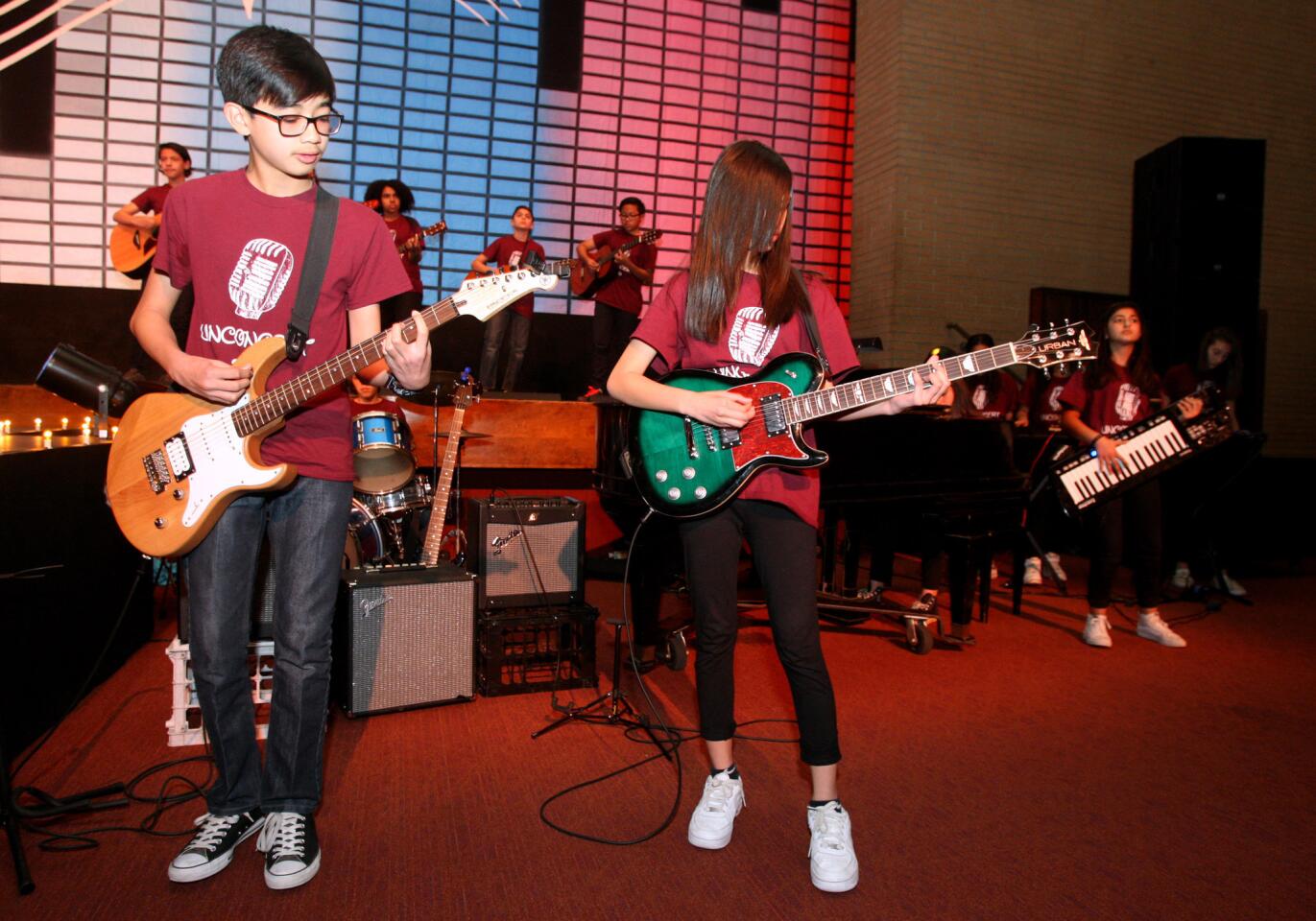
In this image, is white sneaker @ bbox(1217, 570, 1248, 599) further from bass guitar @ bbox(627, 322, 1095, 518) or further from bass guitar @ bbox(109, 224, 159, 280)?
bass guitar @ bbox(109, 224, 159, 280)

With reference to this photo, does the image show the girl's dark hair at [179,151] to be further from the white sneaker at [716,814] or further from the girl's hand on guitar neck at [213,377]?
the white sneaker at [716,814]

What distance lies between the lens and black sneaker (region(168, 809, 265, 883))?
188cm

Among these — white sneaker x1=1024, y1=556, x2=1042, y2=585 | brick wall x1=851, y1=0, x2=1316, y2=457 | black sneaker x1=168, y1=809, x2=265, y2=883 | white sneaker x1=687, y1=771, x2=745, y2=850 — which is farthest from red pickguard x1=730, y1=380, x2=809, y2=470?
brick wall x1=851, y1=0, x2=1316, y2=457

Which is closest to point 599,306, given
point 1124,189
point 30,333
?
point 30,333

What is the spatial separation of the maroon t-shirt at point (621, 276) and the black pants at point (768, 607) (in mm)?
5458

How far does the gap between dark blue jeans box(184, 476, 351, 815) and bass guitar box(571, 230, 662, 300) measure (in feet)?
17.7

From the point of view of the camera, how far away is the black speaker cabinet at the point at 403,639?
3.00m

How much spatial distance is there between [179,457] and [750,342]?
1391mm

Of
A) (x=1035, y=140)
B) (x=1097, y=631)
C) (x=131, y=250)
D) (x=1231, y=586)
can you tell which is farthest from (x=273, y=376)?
(x=1035, y=140)

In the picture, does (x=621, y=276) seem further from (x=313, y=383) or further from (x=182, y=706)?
(x=313, y=383)

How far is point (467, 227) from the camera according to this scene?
8.10m

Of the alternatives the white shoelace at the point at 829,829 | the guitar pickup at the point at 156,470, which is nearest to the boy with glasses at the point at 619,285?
the guitar pickup at the point at 156,470

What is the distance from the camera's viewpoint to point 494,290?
6.75 feet

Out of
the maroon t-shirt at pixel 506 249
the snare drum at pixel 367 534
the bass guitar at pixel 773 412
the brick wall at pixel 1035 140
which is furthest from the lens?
the brick wall at pixel 1035 140
